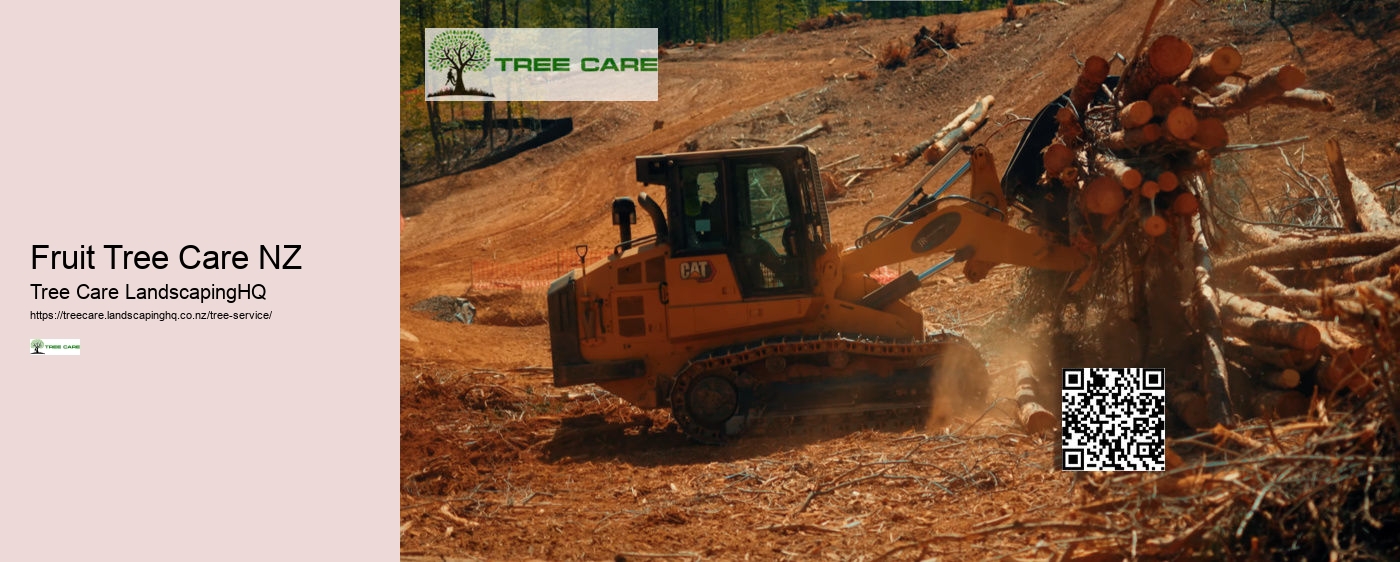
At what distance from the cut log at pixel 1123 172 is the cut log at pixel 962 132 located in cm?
1083

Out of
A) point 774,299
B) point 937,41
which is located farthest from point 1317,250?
point 937,41

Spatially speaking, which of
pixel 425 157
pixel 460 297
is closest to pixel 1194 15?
pixel 460 297

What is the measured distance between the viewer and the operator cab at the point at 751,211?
10.4m

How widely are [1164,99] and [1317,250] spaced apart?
1975mm

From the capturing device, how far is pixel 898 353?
414 inches

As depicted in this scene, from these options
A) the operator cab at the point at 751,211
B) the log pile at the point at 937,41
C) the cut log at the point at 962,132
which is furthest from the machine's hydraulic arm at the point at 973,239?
the log pile at the point at 937,41

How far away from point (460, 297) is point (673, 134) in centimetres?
1534

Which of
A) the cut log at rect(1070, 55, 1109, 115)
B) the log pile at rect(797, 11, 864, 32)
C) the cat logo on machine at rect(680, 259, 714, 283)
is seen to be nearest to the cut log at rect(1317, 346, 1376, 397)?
the cut log at rect(1070, 55, 1109, 115)

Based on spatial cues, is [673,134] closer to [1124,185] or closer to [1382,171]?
[1382,171]

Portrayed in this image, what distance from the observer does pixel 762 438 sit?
34.3 ft

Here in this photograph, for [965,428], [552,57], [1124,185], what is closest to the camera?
[1124,185]

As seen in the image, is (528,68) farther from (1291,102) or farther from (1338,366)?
(1338,366)

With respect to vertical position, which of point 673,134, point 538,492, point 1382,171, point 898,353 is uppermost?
point 673,134

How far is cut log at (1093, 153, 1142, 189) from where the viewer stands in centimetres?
894
